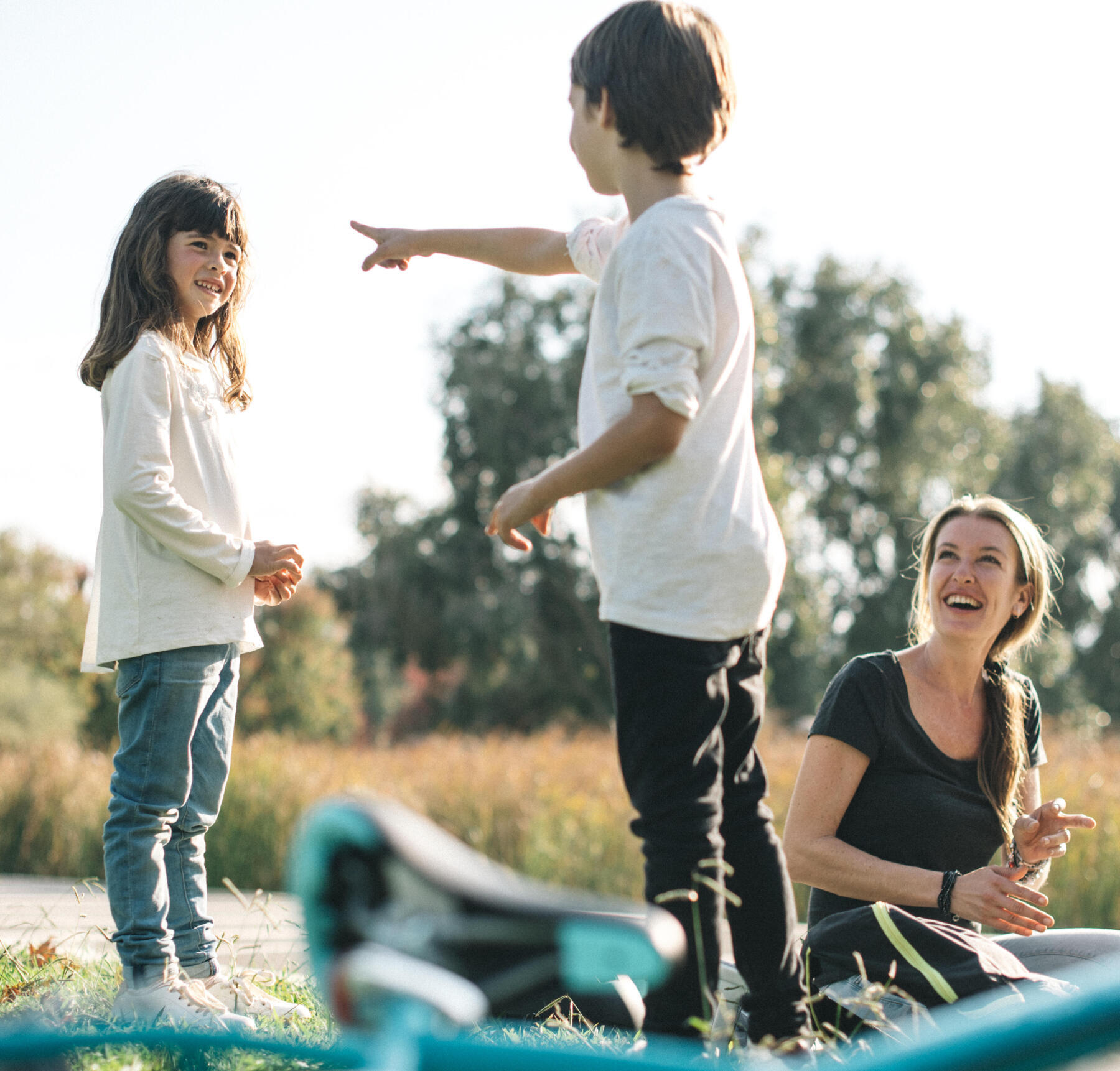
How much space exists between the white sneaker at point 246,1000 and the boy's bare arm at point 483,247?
4.92ft

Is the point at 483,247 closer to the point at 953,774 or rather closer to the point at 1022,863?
the point at 953,774

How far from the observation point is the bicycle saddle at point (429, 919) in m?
0.98

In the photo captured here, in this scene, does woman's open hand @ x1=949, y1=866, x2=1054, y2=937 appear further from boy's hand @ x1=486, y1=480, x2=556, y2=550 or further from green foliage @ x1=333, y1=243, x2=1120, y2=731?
green foliage @ x1=333, y1=243, x2=1120, y2=731

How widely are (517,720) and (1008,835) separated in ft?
69.8

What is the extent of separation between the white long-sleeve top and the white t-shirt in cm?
93

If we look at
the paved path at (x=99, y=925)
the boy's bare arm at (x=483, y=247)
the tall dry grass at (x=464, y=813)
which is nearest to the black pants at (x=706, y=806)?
the boy's bare arm at (x=483, y=247)

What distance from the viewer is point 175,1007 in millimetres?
2117

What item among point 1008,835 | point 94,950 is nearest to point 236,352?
point 94,950

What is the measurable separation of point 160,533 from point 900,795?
1.61 metres

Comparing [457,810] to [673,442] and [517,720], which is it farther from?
[517,720]

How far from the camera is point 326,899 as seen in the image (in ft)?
3.51

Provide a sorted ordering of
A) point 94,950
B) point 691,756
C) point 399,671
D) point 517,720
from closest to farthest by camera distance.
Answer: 1. point 691,756
2. point 94,950
3. point 517,720
4. point 399,671

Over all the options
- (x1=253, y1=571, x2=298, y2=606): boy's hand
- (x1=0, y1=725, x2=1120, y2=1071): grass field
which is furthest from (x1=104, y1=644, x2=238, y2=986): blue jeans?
(x1=0, y1=725, x2=1120, y2=1071): grass field

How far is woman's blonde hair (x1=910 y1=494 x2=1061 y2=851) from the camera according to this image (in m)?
2.47
